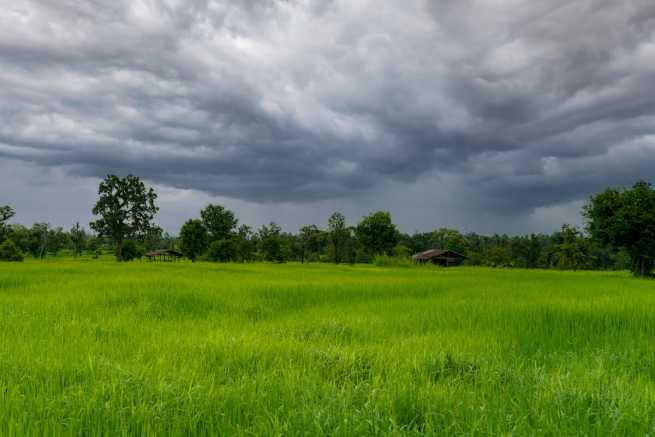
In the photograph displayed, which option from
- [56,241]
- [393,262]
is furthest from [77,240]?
[393,262]

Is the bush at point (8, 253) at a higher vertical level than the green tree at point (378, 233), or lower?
lower

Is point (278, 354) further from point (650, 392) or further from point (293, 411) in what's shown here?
point (650, 392)

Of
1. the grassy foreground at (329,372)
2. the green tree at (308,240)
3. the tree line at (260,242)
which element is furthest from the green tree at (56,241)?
the grassy foreground at (329,372)

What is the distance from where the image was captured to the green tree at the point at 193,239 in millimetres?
90812

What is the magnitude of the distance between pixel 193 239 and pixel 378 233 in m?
42.5

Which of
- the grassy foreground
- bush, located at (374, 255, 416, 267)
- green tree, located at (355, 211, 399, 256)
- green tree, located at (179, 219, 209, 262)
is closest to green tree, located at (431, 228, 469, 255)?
green tree, located at (355, 211, 399, 256)

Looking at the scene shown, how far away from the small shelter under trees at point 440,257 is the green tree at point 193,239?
4936 cm

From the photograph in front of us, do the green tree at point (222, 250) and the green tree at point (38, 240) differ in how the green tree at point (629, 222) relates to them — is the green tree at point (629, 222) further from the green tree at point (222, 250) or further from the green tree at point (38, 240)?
the green tree at point (38, 240)

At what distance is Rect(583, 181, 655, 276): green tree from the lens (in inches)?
1762

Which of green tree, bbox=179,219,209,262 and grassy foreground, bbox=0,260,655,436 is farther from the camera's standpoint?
green tree, bbox=179,219,209,262

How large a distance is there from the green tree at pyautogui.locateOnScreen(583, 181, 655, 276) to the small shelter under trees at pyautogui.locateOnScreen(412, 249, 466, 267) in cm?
4987

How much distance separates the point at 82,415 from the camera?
403 centimetres

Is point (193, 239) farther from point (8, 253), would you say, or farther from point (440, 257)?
point (440, 257)

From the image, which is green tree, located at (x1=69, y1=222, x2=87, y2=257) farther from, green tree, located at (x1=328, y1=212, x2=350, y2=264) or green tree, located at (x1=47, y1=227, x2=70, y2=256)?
green tree, located at (x1=328, y1=212, x2=350, y2=264)
